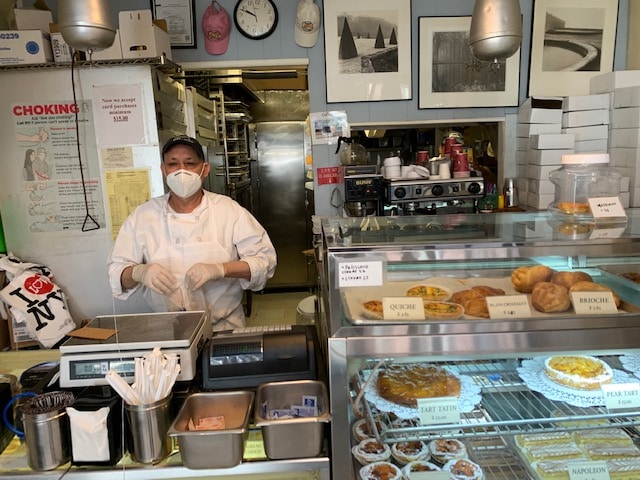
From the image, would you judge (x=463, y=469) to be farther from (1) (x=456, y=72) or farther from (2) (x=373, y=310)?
(1) (x=456, y=72)

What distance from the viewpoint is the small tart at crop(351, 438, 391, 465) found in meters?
1.35

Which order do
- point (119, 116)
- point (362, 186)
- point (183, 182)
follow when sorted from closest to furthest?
point (183, 182) → point (119, 116) → point (362, 186)

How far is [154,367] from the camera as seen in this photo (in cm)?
122

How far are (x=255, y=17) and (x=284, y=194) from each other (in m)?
2.83

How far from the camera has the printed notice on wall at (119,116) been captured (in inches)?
113

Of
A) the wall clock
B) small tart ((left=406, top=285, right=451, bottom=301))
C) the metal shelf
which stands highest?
the wall clock

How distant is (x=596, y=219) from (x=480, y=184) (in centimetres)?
174

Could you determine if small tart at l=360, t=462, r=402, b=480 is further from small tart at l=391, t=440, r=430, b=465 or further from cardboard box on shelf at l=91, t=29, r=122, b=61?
cardboard box on shelf at l=91, t=29, r=122, b=61

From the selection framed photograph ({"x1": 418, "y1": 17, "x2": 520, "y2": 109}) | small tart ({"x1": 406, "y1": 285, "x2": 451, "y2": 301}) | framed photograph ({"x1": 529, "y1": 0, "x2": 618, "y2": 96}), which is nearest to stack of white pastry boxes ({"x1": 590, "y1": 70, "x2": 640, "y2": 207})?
framed photograph ({"x1": 529, "y1": 0, "x2": 618, "y2": 96})

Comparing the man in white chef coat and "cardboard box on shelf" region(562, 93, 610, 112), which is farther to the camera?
"cardboard box on shelf" region(562, 93, 610, 112)

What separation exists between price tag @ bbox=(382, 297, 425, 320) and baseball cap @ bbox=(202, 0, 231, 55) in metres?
2.82

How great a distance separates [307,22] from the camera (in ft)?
11.0

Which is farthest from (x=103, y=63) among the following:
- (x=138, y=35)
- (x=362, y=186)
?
(x=362, y=186)

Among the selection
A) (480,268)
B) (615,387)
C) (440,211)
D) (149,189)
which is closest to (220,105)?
(149,189)
